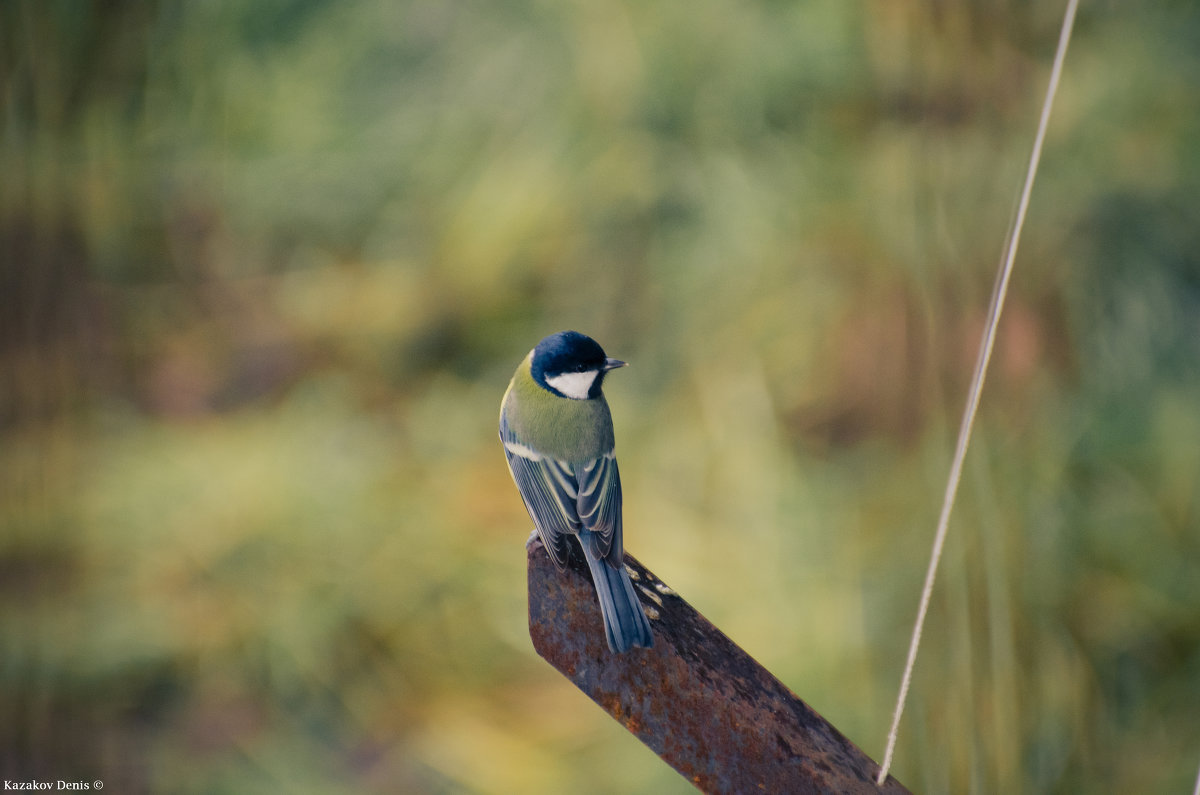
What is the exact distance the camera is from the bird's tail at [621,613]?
413mm

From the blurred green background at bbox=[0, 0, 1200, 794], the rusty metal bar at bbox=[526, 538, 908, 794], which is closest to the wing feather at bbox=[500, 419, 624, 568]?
the rusty metal bar at bbox=[526, 538, 908, 794]

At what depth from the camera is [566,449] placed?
0.78m

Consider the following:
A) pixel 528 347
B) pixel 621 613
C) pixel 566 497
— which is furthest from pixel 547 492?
pixel 528 347

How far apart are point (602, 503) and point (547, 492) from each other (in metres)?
0.07

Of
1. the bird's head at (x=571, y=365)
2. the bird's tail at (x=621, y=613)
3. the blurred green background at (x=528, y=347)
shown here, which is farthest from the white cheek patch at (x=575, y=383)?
the blurred green background at (x=528, y=347)

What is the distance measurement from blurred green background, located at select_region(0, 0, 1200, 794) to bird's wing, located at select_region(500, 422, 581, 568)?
2.50 feet

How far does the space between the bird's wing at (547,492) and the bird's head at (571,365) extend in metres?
0.07

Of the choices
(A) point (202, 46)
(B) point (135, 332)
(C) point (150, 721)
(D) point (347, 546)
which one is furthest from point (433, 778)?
(A) point (202, 46)

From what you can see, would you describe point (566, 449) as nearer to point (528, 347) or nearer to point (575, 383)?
point (575, 383)

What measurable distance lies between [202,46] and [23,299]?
2.18 ft

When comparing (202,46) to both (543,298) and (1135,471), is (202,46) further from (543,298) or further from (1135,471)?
(1135,471)

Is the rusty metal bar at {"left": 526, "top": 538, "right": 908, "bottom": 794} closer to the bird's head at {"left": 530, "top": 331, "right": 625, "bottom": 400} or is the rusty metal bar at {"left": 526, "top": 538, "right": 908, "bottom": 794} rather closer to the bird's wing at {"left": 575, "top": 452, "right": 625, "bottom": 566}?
the bird's wing at {"left": 575, "top": 452, "right": 625, "bottom": 566}

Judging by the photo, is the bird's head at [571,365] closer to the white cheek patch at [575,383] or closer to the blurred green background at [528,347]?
the white cheek patch at [575,383]

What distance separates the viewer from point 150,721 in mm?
2008
